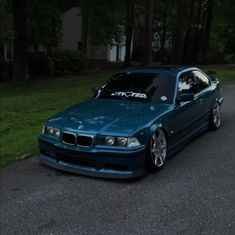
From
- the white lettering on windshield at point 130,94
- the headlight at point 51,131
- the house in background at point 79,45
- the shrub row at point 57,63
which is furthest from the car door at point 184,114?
the house in background at point 79,45

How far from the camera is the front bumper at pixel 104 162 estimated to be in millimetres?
5945

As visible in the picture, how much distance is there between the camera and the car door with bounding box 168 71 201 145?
22.8ft

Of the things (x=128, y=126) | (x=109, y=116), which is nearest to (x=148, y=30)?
(x=109, y=116)

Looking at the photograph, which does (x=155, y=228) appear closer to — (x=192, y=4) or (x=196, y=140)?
(x=196, y=140)

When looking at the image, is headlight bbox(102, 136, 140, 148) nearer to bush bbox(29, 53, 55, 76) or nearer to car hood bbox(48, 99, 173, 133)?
car hood bbox(48, 99, 173, 133)

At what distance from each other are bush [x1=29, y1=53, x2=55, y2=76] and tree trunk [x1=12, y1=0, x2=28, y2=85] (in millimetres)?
4693

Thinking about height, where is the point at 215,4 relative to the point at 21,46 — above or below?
above

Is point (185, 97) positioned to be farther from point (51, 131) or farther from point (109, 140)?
point (51, 131)

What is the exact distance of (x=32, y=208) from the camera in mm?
5164

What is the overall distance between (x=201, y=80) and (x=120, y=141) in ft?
11.0

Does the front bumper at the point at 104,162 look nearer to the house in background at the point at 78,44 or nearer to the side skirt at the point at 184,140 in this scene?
the side skirt at the point at 184,140

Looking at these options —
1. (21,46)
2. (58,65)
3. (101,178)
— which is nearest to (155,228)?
(101,178)

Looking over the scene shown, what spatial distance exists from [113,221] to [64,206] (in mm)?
689

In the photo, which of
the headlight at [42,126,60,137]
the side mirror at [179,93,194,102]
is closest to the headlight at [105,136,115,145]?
the headlight at [42,126,60,137]
